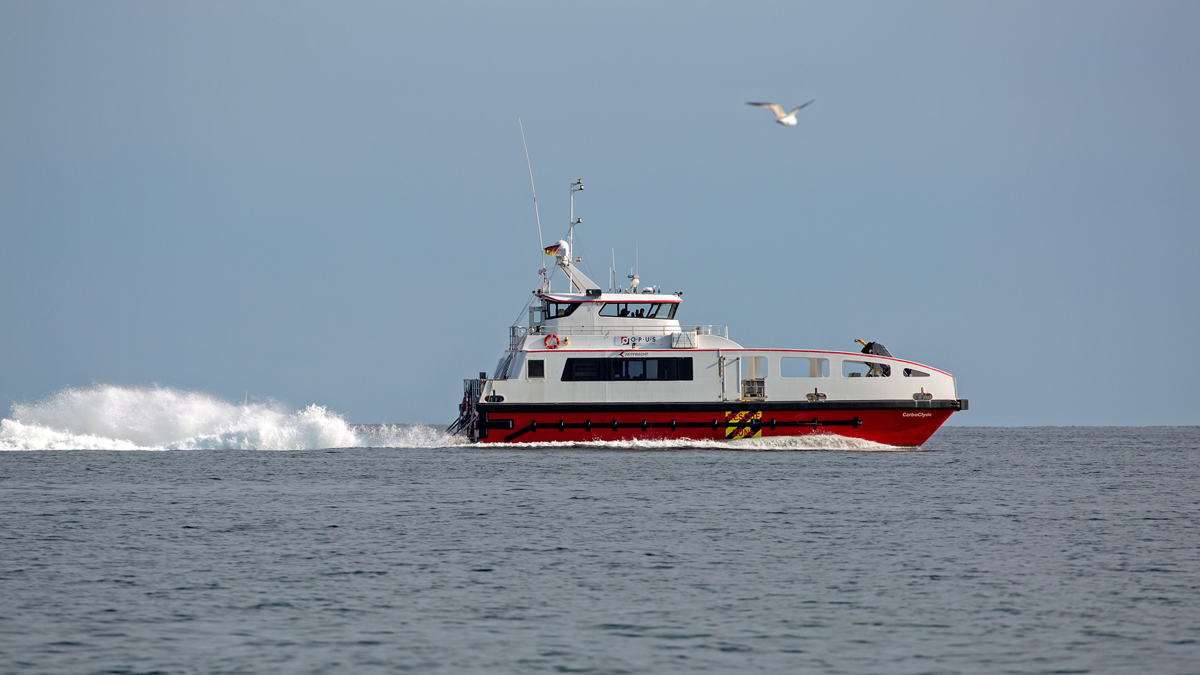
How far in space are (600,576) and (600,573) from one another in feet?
Result: 0.67

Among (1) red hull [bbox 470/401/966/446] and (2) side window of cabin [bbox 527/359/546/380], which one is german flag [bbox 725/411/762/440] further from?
(2) side window of cabin [bbox 527/359/546/380]

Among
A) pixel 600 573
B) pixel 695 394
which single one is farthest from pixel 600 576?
pixel 695 394

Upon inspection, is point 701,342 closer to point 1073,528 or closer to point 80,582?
point 1073,528

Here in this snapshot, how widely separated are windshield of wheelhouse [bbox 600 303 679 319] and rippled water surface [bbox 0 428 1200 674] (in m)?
8.01

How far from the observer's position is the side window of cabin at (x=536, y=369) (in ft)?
103

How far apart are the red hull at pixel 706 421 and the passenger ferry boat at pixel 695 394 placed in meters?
0.03

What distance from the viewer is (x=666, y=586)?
41.6 ft

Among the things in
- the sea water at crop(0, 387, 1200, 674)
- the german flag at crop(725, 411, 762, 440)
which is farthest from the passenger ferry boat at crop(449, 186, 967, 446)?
the sea water at crop(0, 387, 1200, 674)

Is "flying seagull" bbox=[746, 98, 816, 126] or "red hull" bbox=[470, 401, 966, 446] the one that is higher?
"flying seagull" bbox=[746, 98, 816, 126]

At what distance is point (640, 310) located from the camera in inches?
1288

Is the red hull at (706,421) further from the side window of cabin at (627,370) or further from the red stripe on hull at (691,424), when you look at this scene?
the side window of cabin at (627,370)

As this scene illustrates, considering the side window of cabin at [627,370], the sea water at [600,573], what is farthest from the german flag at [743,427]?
the sea water at [600,573]

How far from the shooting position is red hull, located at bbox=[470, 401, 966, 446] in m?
31.1

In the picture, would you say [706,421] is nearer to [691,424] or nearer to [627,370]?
[691,424]
